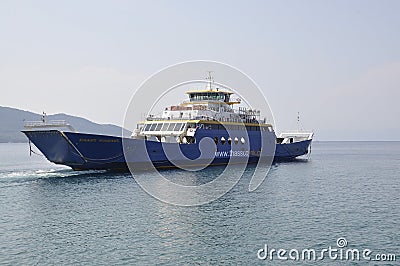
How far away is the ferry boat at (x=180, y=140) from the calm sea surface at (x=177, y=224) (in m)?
4.53

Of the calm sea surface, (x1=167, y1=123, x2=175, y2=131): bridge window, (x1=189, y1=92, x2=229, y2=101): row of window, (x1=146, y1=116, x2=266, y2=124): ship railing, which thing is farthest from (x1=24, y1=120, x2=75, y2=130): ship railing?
(x1=189, y1=92, x2=229, y2=101): row of window

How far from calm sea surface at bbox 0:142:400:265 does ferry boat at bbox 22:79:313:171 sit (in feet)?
14.9

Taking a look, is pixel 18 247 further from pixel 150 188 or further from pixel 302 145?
pixel 302 145

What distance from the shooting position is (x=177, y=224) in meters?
20.0

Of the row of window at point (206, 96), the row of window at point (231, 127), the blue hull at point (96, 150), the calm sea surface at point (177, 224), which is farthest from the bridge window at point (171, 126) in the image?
the calm sea surface at point (177, 224)

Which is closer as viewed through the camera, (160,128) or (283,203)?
(283,203)

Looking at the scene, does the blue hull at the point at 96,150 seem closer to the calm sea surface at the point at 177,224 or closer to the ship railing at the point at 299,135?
the calm sea surface at the point at 177,224

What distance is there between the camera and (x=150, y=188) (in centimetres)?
3070

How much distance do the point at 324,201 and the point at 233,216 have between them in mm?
8298

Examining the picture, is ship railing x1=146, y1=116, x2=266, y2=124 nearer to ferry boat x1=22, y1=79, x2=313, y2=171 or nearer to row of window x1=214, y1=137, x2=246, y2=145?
ferry boat x1=22, y1=79, x2=313, y2=171

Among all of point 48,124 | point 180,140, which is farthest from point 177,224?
point 180,140

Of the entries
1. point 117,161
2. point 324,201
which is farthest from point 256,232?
point 117,161

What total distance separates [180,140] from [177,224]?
81.0 feet

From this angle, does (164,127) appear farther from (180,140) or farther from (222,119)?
(222,119)
